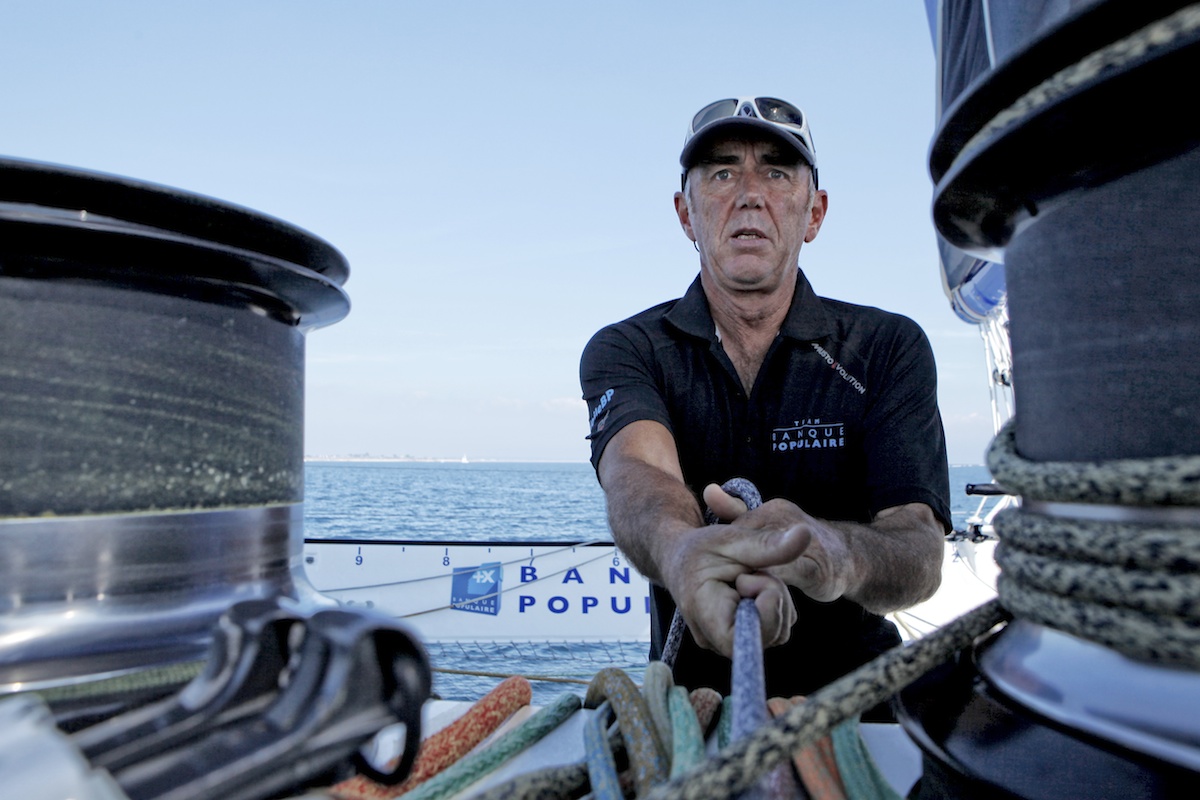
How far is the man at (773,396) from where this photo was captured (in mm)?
2127

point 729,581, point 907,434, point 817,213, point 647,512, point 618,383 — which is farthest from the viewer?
point 817,213

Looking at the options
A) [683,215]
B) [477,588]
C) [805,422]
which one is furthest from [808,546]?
[477,588]

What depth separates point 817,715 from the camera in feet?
1.84

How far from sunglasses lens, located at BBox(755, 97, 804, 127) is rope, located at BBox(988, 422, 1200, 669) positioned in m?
1.85

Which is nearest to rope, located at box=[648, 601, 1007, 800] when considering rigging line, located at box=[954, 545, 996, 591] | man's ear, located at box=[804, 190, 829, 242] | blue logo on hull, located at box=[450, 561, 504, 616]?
man's ear, located at box=[804, 190, 829, 242]

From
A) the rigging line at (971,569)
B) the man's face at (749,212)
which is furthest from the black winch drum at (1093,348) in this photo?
the rigging line at (971,569)

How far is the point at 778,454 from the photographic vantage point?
2.24 m

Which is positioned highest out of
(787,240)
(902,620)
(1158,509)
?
(787,240)

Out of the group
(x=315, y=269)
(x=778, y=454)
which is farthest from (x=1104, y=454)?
(x=778, y=454)

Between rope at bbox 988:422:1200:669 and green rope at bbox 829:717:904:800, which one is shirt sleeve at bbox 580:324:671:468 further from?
rope at bbox 988:422:1200:669

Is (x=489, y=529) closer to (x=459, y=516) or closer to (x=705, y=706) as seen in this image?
(x=459, y=516)

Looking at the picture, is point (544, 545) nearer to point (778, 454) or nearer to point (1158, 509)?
point (778, 454)

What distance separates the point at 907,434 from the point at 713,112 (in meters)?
1.04

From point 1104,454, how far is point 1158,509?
0.17 ft
